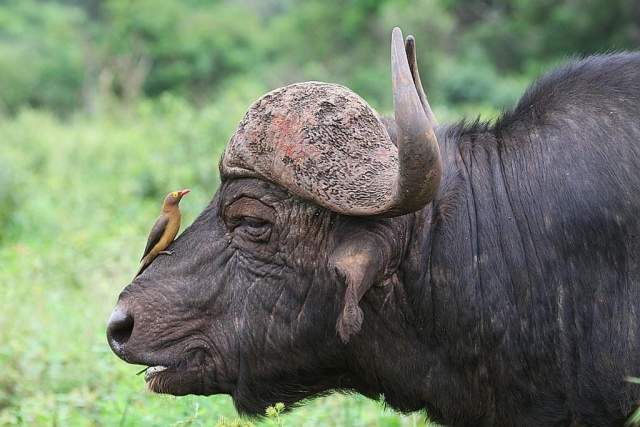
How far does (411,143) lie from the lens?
138 inches

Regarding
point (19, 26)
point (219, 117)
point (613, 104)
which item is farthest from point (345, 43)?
point (613, 104)

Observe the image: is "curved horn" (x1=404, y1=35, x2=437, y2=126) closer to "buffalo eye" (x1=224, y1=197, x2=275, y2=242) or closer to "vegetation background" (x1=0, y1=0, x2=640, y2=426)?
"vegetation background" (x1=0, y1=0, x2=640, y2=426)

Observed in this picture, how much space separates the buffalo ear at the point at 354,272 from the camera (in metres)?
3.78

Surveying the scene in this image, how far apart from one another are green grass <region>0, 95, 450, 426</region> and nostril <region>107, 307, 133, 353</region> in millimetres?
537

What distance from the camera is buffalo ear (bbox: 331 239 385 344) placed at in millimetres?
3777

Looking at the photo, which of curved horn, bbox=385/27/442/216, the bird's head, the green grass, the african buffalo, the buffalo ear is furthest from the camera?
the green grass

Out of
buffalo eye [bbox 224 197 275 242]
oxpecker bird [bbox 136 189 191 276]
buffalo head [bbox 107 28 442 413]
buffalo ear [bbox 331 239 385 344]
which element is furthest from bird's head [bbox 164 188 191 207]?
buffalo ear [bbox 331 239 385 344]

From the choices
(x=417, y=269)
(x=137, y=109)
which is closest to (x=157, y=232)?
(x=417, y=269)

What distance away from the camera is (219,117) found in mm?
15203

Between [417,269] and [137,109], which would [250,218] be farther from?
[137,109]

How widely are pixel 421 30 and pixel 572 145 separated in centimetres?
3213

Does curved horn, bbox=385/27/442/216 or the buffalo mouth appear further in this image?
the buffalo mouth

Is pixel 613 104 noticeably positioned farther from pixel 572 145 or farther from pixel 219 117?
pixel 219 117

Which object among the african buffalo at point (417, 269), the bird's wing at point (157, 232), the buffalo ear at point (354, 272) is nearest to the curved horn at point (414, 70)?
the african buffalo at point (417, 269)
